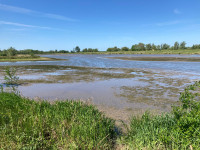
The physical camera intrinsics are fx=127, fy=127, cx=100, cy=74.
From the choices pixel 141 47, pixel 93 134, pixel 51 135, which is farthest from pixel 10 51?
pixel 141 47

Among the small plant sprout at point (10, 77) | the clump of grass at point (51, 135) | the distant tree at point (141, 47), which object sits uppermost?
the distant tree at point (141, 47)

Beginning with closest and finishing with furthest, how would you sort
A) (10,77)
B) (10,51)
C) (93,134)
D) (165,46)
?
(93,134) < (10,77) < (10,51) < (165,46)

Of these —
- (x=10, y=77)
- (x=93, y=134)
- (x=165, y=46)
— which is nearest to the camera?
(x=93, y=134)

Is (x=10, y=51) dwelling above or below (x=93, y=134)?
above

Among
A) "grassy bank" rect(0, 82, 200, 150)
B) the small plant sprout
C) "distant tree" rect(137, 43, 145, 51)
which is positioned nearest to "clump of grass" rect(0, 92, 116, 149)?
"grassy bank" rect(0, 82, 200, 150)

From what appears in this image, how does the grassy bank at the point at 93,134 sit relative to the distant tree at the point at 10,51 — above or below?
below

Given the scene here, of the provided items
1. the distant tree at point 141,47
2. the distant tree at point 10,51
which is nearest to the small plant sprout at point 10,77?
the distant tree at point 10,51

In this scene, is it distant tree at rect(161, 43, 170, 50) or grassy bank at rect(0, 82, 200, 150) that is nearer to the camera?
grassy bank at rect(0, 82, 200, 150)

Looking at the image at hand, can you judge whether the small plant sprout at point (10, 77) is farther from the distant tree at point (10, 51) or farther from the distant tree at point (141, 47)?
the distant tree at point (141, 47)

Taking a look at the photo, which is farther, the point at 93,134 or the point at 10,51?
the point at 10,51

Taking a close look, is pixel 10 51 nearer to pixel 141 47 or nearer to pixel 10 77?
pixel 10 77

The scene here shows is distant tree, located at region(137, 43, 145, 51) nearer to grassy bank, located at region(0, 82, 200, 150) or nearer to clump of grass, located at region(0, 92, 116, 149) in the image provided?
grassy bank, located at region(0, 82, 200, 150)

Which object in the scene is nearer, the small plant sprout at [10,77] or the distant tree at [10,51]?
the small plant sprout at [10,77]

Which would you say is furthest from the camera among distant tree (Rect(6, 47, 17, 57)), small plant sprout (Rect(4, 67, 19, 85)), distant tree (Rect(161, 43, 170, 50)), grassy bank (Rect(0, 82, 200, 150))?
distant tree (Rect(161, 43, 170, 50))
